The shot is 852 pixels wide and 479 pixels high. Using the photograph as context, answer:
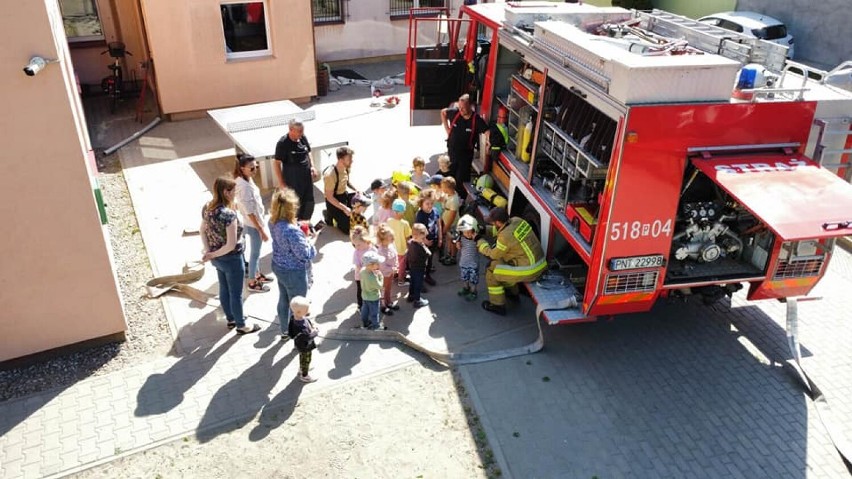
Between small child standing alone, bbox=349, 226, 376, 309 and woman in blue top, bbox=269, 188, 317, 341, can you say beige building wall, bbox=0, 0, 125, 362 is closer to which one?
woman in blue top, bbox=269, 188, 317, 341

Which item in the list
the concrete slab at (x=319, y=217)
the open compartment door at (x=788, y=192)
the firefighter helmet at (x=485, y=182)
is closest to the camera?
the open compartment door at (x=788, y=192)

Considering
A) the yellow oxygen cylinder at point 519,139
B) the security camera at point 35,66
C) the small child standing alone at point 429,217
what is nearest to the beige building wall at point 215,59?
the yellow oxygen cylinder at point 519,139

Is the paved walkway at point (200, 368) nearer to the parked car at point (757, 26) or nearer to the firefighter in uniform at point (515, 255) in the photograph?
the firefighter in uniform at point (515, 255)

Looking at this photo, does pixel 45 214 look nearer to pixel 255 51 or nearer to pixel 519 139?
pixel 519 139

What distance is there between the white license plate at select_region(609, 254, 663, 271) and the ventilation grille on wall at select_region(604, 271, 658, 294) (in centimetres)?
7

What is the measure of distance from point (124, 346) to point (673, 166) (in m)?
5.20

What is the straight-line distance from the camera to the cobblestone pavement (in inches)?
198

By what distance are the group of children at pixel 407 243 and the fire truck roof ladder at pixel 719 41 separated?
3.04 m

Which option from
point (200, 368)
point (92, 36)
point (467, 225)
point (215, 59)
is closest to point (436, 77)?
point (467, 225)

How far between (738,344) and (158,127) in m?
10.0

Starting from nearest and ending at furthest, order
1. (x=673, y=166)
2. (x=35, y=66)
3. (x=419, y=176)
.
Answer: (x=35, y=66), (x=673, y=166), (x=419, y=176)

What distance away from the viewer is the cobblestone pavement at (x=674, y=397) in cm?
502

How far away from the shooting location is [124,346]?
612cm

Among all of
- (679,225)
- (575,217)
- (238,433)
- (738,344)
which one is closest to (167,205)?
(238,433)
